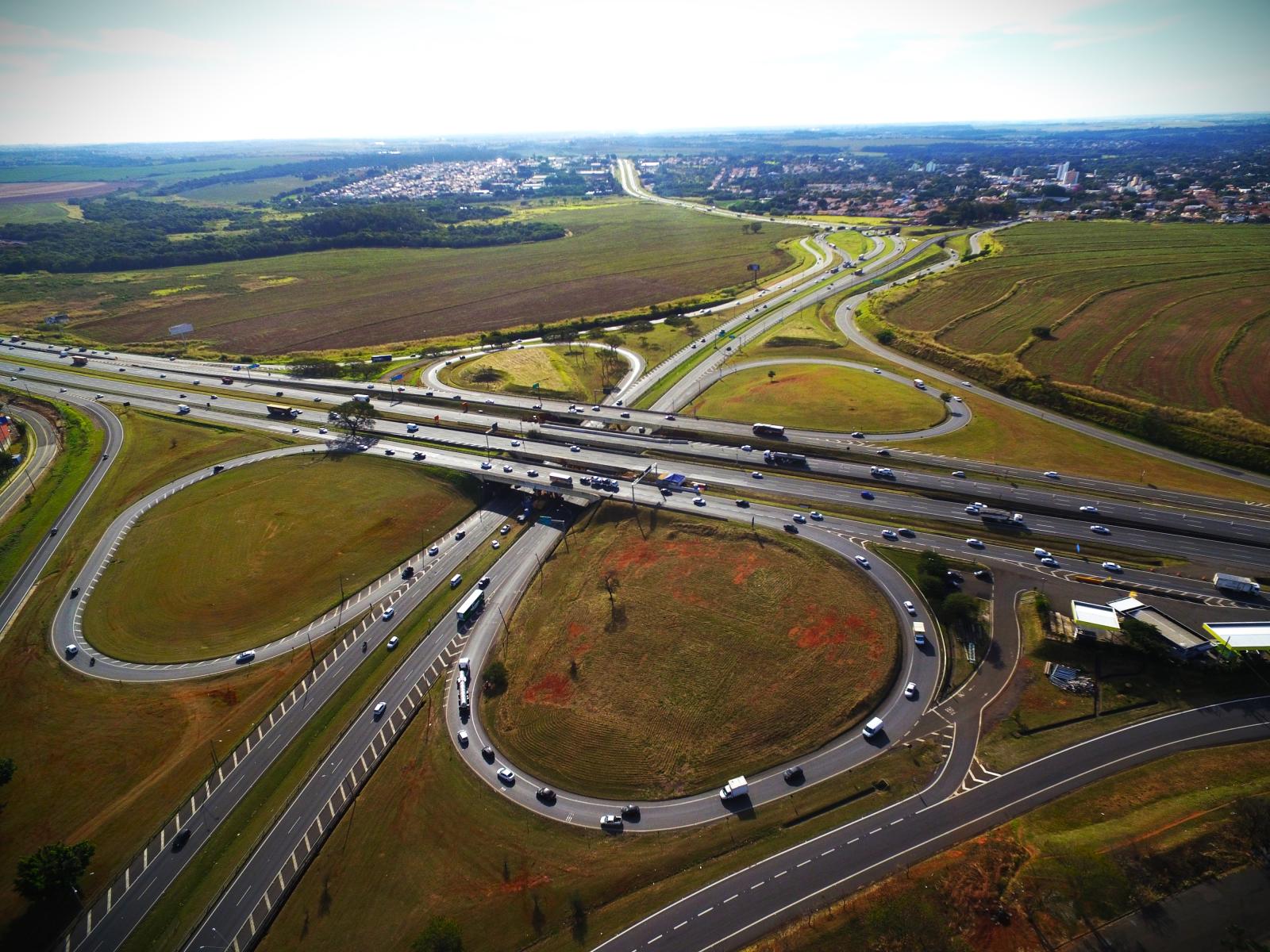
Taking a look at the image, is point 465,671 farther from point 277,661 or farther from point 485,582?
point 277,661

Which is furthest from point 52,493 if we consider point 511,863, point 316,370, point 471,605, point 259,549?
point 511,863

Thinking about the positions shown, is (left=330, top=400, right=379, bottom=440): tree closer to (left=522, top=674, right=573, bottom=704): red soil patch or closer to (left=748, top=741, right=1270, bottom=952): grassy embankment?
(left=522, top=674, right=573, bottom=704): red soil patch

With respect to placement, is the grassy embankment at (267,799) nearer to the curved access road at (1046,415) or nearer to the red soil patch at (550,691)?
the red soil patch at (550,691)

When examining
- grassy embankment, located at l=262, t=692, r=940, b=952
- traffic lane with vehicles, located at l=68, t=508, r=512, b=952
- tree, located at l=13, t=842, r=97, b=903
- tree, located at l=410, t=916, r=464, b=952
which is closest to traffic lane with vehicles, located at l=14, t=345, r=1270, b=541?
traffic lane with vehicles, located at l=68, t=508, r=512, b=952

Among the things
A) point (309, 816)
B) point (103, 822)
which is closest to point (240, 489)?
point (103, 822)

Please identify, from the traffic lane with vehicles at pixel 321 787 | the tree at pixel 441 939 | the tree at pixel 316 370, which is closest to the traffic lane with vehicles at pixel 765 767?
the traffic lane with vehicles at pixel 321 787

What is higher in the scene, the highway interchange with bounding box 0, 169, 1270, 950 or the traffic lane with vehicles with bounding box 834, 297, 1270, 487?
the traffic lane with vehicles with bounding box 834, 297, 1270, 487

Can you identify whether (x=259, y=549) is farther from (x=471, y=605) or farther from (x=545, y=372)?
(x=545, y=372)
